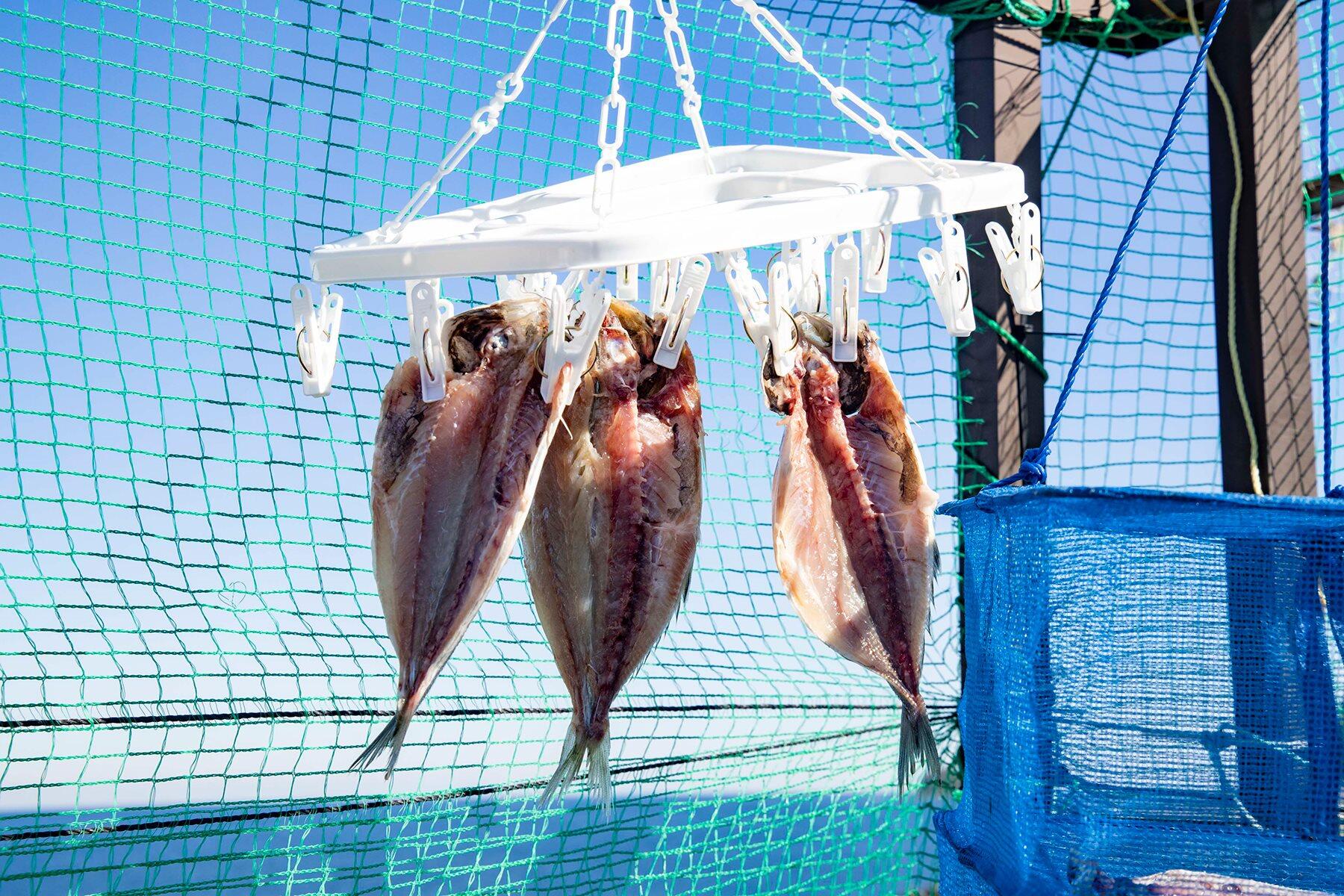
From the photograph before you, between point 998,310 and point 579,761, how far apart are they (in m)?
1.92

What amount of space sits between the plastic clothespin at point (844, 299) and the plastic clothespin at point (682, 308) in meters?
0.19

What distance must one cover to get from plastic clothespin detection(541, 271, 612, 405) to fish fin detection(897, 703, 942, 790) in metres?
0.65

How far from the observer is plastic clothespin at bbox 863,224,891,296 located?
6.21 feet

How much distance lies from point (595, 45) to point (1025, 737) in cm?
236

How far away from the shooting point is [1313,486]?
122 inches

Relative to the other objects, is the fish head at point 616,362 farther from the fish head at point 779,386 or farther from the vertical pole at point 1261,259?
the vertical pole at point 1261,259

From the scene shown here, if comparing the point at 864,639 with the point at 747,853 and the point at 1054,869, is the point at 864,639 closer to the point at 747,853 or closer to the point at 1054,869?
the point at 1054,869

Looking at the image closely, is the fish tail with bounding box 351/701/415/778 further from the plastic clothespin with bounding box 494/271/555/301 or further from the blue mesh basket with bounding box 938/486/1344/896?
the blue mesh basket with bounding box 938/486/1344/896

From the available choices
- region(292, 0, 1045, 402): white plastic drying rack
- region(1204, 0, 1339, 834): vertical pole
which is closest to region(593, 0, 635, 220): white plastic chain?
region(292, 0, 1045, 402): white plastic drying rack

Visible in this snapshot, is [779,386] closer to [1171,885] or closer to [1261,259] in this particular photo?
[1171,885]

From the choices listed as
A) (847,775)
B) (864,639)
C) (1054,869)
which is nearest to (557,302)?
(864,639)

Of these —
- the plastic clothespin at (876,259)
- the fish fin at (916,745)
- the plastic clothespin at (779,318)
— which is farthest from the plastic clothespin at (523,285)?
the fish fin at (916,745)

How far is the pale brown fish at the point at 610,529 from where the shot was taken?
1.65 metres

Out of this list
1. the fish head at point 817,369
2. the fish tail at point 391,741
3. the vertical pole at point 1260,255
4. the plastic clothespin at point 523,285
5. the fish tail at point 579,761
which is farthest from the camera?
the vertical pole at point 1260,255
